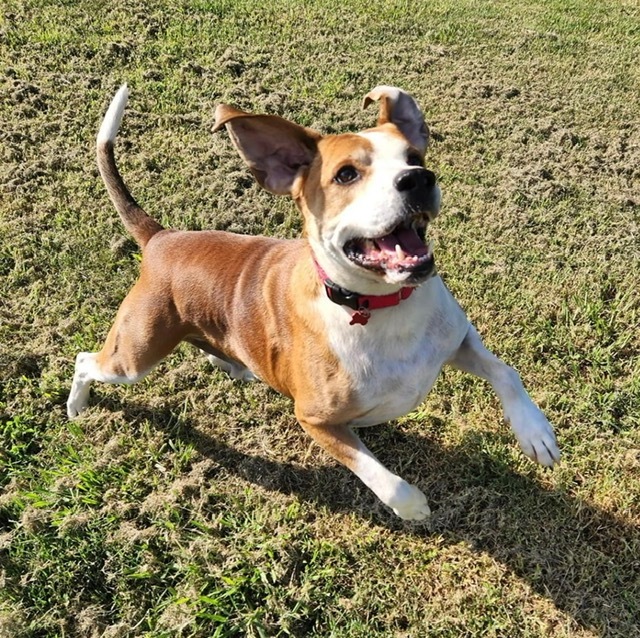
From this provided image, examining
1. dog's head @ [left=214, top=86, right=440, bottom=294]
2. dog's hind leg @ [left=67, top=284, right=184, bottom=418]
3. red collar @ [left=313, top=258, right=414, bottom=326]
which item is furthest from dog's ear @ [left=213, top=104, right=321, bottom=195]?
dog's hind leg @ [left=67, top=284, right=184, bottom=418]

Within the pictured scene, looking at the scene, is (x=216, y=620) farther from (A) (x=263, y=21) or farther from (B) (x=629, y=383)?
(A) (x=263, y=21)

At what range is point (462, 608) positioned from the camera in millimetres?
3432

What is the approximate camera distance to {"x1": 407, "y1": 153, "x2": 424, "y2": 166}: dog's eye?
292 cm

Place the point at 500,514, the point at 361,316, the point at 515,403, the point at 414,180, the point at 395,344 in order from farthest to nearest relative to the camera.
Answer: the point at 500,514 < the point at 515,403 < the point at 395,344 < the point at 361,316 < the point at 414,180

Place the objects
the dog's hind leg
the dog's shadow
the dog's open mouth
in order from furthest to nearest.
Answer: the dog's hind leg → the dog's shadow → the dog's open mouth

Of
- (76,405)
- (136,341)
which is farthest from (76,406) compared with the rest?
(136,341)

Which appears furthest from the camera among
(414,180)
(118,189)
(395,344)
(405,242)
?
(118,189)

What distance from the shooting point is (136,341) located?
3.82m

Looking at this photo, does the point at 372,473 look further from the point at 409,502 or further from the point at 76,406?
the point at 76,406

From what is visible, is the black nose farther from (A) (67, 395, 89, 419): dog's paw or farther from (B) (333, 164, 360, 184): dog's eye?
(A) (67, 395, 89, 419): dog's paw

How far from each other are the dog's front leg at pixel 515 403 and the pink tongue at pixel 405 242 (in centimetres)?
85

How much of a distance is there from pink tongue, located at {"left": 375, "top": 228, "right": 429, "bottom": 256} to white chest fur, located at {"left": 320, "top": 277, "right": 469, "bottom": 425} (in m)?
0.34

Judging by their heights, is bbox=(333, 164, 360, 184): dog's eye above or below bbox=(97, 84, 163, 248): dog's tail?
above

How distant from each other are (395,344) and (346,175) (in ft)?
2.64
